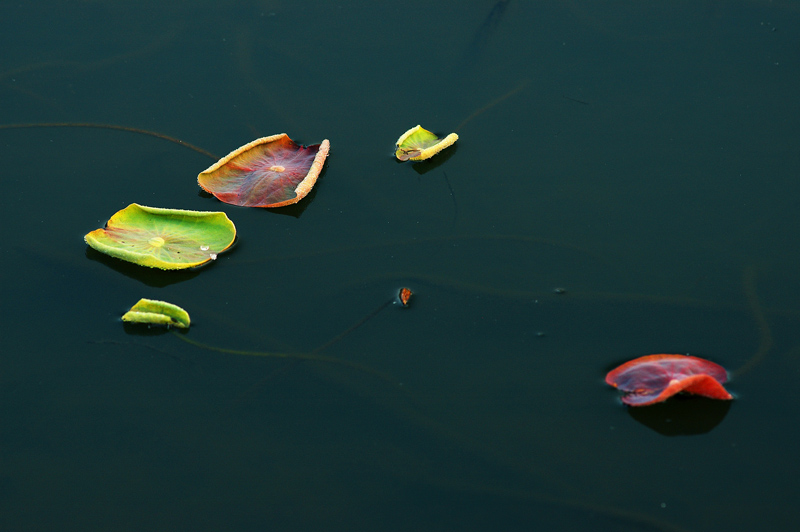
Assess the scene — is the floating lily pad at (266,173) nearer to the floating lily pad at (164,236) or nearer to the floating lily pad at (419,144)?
the floating lily pad at (164,236)

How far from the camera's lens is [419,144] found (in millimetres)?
3492

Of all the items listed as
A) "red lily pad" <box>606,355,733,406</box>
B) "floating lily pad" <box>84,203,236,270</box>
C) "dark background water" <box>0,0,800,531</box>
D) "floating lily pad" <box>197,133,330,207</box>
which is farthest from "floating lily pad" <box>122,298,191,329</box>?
"red lily pad" <box>606,355,733,406</box>

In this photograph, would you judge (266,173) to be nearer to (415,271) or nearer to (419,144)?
(419,144)

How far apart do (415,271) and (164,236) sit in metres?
1.19

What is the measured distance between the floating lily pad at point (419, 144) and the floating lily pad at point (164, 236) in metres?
0.98

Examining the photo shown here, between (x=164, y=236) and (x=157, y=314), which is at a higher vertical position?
(x=164, y=236)

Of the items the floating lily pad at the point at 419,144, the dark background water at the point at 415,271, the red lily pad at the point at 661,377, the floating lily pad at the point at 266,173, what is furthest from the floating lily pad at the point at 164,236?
the red lily pad at the point at 661,377

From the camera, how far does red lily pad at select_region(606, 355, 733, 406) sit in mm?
2498

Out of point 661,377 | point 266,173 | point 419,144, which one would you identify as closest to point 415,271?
point 419,144

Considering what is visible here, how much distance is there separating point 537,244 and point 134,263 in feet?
6.16

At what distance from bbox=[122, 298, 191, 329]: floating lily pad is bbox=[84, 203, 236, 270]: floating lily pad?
245 mm

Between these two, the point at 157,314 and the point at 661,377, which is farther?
the point at 157,314

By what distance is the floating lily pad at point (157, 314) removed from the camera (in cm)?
278

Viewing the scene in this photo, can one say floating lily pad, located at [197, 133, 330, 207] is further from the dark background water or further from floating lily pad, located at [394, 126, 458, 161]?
floating lily pad, located at [394, 126, 458, 161]
